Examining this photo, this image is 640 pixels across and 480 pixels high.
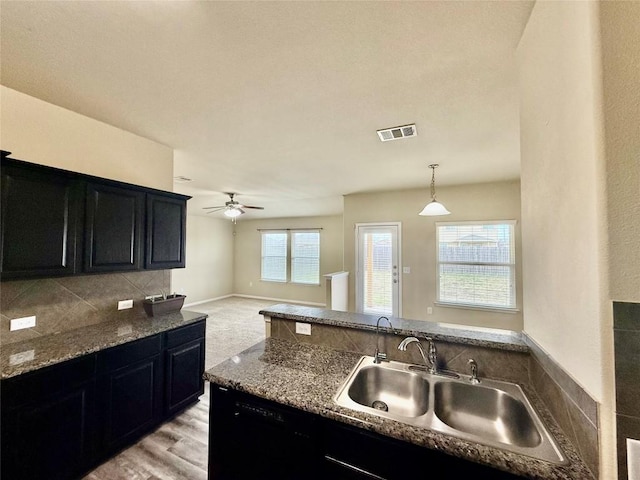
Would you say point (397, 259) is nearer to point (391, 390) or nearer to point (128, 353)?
point (391, 390)

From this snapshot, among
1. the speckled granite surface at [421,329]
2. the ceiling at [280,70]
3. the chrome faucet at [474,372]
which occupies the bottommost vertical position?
the chrome faucet at [474,372]

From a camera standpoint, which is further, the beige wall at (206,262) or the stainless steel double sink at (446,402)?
the beige wall at (206,262)

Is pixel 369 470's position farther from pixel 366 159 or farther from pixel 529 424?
pixel 366 159

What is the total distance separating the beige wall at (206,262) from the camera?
281 inches

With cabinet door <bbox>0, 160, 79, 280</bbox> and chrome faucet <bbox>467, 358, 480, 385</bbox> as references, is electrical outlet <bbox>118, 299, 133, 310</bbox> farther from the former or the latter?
chrome faucet <bbox>467, 358, 480, 385</bbox>

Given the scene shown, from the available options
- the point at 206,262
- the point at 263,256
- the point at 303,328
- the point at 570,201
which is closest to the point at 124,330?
the point at 303,328

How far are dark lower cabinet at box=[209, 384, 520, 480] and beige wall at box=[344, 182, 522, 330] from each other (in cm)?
415

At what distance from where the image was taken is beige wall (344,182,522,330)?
14.3 ft

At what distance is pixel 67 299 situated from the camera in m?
2.10

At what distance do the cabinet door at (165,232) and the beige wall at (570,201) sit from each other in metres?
2.96

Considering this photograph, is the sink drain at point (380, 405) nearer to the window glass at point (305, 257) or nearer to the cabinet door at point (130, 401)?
the cabinet door at point (130, 401)

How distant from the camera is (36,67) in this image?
1639 millimetres

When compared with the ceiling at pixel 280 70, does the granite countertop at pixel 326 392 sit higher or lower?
lower

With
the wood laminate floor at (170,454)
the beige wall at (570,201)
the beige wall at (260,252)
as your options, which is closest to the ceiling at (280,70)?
the beige wall at (570,201)
